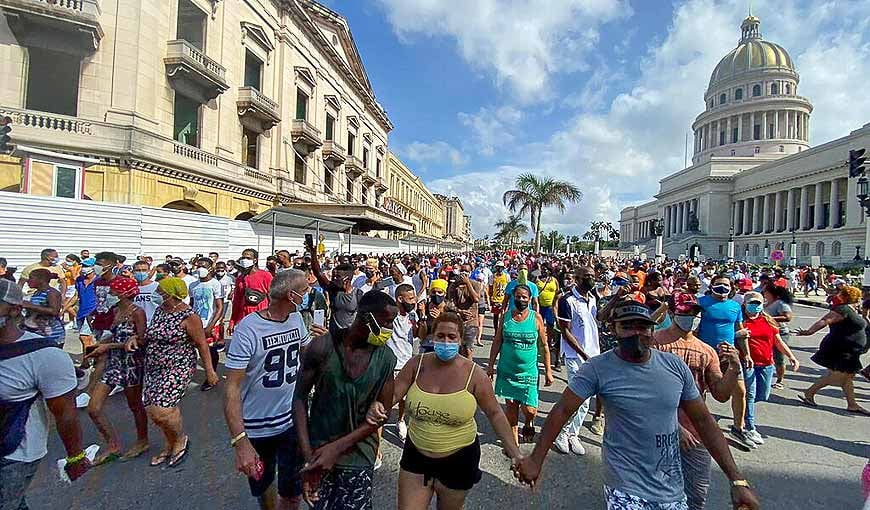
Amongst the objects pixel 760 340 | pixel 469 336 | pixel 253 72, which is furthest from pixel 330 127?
pixel 760 340

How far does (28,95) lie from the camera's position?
48.4 ft

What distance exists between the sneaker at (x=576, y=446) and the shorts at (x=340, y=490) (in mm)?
2709

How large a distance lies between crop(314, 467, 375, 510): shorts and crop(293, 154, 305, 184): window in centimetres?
2698

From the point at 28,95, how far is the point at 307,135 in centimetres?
1309

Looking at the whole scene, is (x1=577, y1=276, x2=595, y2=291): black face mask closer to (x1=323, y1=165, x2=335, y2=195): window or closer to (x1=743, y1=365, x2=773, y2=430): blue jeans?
(x1=743, y1=365, x2=773, y2=430): blue jeans

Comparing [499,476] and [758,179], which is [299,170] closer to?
[499,476]

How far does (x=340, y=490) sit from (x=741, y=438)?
4446mm

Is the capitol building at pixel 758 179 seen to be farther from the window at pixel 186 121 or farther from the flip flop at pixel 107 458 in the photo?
the flip flop at pixel 107 458

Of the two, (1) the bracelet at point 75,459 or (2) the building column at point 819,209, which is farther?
(2) the building column at point 819,209

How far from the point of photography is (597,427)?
4754 mm

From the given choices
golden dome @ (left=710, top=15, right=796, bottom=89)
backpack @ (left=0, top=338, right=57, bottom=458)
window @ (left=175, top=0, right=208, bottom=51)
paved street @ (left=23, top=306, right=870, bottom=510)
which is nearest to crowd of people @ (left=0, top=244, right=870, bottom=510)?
backpack @ (left=0, top=338, right=57, bottom=458)

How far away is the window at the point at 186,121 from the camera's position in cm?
1777

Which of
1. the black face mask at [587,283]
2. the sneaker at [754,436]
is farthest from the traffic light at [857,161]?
the black face mask at [587,283]

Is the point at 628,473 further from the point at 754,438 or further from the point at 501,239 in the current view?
the point at 501,239
